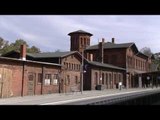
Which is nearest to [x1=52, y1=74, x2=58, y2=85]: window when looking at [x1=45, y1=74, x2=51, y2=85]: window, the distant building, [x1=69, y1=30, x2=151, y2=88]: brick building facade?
the distant building

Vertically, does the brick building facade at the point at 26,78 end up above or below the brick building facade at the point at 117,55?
below

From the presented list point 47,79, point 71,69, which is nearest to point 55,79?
point 47,79

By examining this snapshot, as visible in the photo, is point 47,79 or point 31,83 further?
point 47,79

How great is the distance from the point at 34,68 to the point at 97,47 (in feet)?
144

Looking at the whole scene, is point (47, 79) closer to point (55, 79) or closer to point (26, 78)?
point (55, 79)

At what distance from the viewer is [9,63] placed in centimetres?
3612

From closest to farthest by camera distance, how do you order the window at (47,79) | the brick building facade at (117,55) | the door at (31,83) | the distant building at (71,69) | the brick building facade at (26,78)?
the brick building facade at (26,78) → the distant building at (71,69) → the door at (31,83) → the window at (47,79) → the brick building facade at (117,55)

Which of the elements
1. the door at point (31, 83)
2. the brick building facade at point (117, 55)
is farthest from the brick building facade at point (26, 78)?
the brick building facade at point (117, 55)

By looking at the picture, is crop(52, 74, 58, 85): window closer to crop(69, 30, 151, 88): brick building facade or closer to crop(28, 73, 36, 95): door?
crop(28, 73, 36, 95): door

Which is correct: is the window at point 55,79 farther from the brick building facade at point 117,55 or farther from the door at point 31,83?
the brick building facade at point 117,55

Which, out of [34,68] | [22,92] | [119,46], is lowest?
[22,92]
